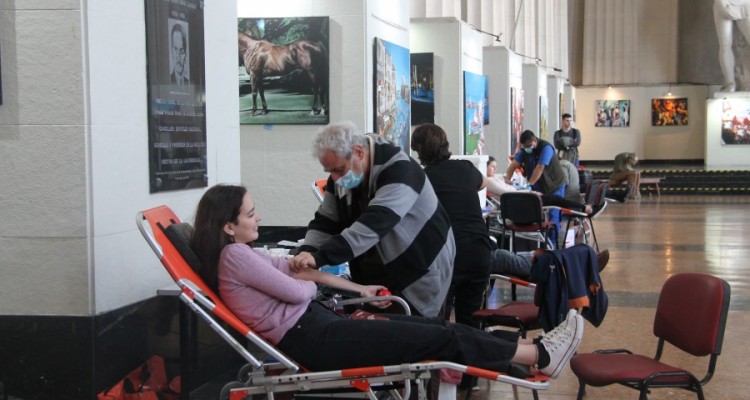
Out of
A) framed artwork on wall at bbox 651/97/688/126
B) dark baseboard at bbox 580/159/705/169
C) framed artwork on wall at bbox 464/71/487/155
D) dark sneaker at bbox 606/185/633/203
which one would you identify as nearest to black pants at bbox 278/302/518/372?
framed artwork on wall at bbox 464/71/487/155

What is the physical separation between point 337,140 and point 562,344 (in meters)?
1.22

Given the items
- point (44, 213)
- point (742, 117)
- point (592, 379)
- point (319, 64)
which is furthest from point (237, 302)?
point (742, 117)

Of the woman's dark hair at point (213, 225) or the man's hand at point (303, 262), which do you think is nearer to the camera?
the woman's dark hair at point (213, 225)

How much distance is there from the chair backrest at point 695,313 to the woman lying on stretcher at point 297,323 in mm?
642

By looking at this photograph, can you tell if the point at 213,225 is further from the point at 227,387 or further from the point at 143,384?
the point at 143,384

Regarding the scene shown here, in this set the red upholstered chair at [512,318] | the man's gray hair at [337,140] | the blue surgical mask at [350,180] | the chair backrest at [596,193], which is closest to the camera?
the man's gray hair at [337,140]

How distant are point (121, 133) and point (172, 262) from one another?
1062mm

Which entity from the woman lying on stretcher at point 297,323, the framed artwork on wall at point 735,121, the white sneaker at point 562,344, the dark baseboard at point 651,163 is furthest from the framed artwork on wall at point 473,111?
the dark baseboard at point 651,163

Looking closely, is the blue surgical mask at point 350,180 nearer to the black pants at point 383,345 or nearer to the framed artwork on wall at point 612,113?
the black pants at point 383,345

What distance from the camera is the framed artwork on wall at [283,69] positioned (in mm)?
8531

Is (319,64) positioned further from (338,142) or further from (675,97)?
(675,97)

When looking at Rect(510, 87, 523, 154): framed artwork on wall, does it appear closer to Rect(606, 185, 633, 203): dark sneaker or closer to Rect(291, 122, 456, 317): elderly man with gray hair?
Rect(606, 185, 633, 203): dark sneaker

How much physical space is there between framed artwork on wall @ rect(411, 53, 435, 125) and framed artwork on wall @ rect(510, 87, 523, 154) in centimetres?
541

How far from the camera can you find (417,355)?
3787 mm
